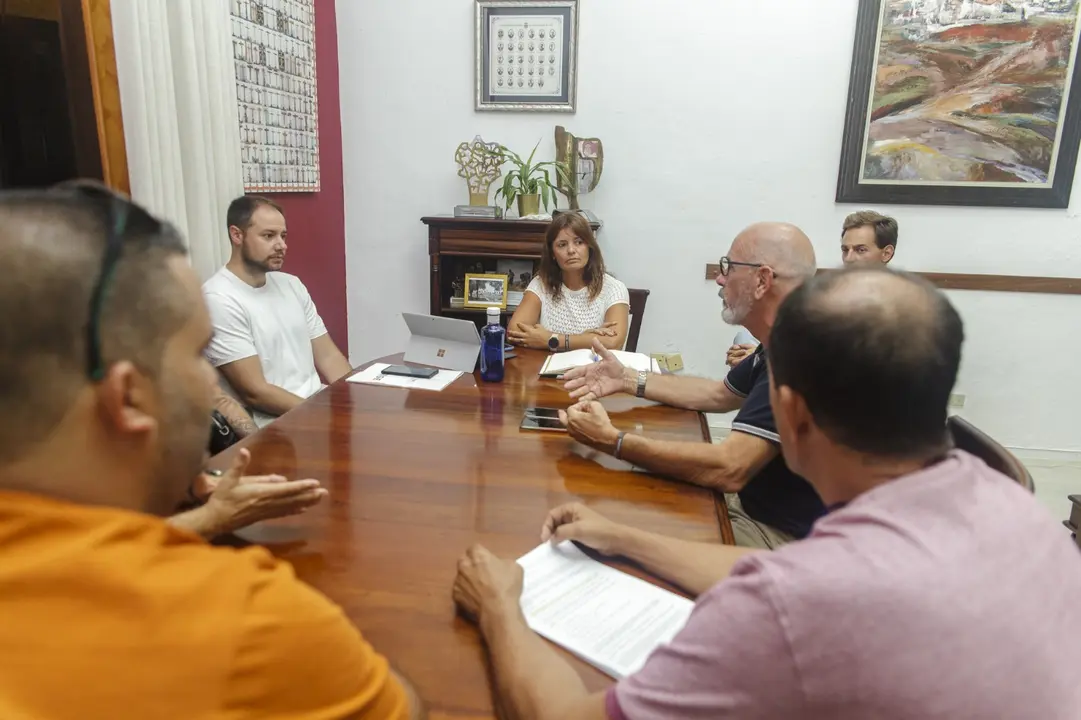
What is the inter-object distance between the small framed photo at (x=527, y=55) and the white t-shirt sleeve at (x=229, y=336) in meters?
1.88

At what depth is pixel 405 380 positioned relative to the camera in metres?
2.09

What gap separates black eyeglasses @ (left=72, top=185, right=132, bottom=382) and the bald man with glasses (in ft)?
3.37

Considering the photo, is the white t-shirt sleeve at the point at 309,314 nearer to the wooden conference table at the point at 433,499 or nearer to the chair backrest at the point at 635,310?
the wooden conference table at the point at 433,499

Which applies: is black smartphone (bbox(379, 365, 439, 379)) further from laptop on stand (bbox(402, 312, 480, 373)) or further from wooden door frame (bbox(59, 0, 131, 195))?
wooden door frame (bbox(59, 0, 131, 195))

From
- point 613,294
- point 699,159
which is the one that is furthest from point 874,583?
point 699,159

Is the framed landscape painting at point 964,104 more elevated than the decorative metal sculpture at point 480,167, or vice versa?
the framed landscape painting at point 964,104

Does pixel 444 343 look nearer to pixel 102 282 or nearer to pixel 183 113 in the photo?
pixel 183 113

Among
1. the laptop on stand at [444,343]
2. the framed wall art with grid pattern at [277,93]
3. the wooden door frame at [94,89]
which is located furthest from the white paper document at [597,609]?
the framed wall art with grid pattern at [277,93]

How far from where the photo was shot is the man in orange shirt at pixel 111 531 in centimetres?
51

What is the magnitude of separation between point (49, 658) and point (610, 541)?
2.45ft

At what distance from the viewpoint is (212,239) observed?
8.13 feet

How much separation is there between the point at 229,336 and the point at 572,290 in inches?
58.2

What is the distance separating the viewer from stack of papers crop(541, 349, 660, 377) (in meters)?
2.16

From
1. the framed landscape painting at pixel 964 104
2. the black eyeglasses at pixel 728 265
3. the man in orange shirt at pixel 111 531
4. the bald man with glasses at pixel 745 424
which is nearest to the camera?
the man in orange shirt at pixel 111 531
